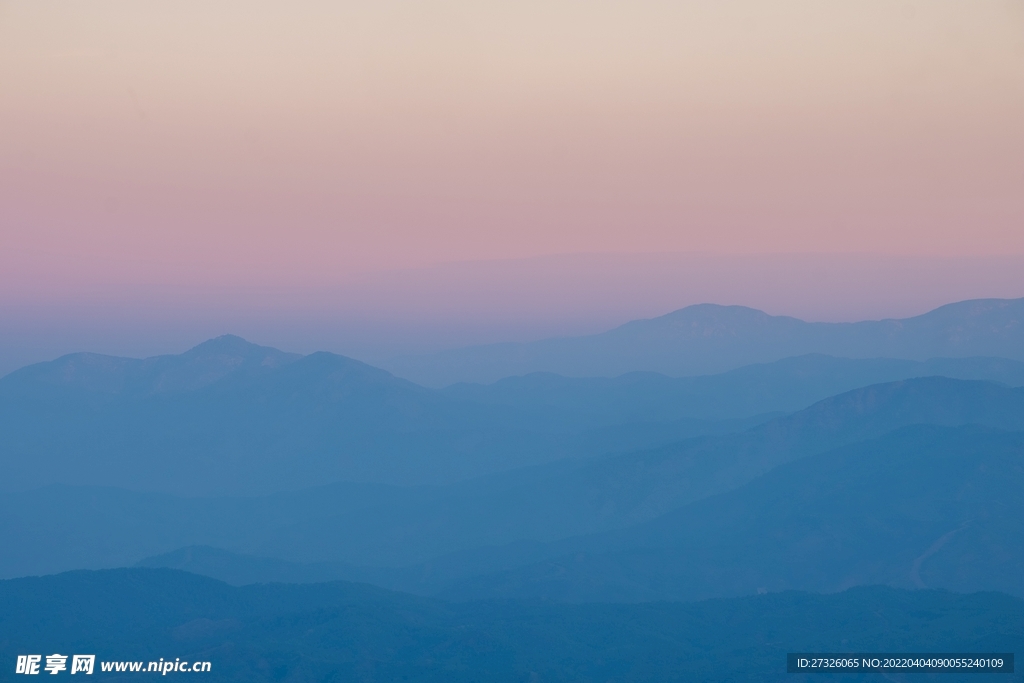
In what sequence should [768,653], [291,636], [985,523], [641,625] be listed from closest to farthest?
[768,653]
[291,636]
[641,625]
[985,523]

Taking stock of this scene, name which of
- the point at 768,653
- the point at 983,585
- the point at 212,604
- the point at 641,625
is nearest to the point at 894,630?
the point at 768,653

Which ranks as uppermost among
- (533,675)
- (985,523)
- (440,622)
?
(985,523)

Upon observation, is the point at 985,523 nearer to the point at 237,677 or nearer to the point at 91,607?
the point at 237,677

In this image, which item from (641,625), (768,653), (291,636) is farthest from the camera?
(641,625)

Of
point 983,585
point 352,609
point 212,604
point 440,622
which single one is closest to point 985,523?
point 983,585

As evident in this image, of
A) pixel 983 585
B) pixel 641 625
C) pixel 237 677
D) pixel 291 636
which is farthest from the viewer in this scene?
pixel 983 585

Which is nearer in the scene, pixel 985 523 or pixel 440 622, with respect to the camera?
pixel 440 622

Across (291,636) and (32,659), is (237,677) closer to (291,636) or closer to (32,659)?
(291,636)

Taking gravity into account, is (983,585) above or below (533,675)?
above

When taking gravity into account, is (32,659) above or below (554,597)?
below
